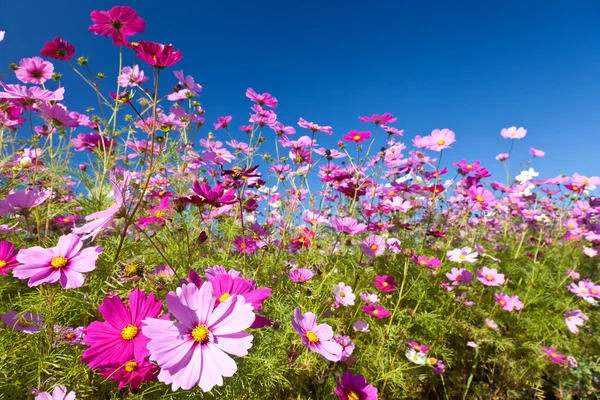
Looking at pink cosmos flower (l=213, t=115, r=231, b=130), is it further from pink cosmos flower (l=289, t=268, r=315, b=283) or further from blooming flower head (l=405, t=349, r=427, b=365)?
blooming flower head (l=405, t=349, r=427, b=365)

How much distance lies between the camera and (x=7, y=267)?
33.6 inches

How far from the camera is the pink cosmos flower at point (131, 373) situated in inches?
22.7

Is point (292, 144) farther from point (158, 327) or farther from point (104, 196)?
point (158, 327)

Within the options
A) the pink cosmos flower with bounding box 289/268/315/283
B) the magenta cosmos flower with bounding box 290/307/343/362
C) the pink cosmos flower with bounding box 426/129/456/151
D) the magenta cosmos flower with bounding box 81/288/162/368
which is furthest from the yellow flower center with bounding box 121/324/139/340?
the pink cosmos flower with bounding box 426/129/456/151

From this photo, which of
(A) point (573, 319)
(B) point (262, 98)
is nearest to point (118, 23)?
(B) point (262, 98)

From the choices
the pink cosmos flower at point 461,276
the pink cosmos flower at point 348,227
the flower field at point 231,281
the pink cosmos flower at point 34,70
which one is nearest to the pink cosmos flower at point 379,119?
the flower field at point 231,281

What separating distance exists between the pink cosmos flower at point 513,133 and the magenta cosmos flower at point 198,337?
114 inches

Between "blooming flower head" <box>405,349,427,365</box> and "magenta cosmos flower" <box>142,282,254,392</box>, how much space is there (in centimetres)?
113

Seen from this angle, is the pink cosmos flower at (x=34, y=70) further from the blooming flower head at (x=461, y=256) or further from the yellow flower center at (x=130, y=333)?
the blooming flower head at (x=461, y=256)

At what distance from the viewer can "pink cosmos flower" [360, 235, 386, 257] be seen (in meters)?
1.58

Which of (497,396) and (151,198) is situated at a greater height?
(497,396)

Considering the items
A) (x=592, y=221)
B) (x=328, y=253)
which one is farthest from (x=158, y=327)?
(x=592, y=221)

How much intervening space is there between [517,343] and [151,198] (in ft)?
6.89

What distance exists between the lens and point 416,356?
1411mm
